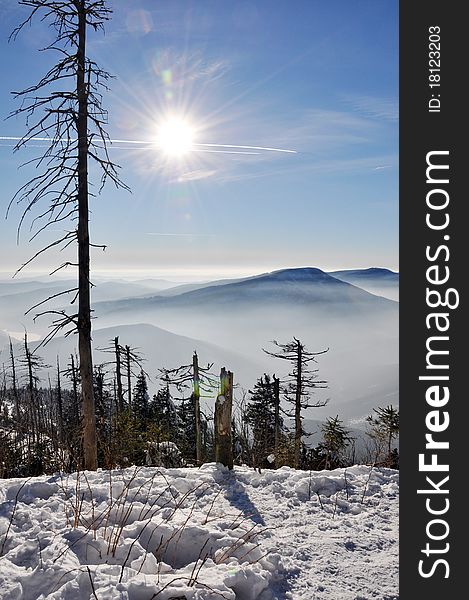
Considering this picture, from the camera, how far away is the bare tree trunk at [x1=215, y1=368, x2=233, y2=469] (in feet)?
22.6

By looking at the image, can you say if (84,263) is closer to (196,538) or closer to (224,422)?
(224,422)

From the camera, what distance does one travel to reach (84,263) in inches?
365

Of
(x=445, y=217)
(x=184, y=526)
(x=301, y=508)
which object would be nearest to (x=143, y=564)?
(x=184, y=526)

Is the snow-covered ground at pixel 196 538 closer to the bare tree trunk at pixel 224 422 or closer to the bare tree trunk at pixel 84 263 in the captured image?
the bare tree trunk at pixel 224 422

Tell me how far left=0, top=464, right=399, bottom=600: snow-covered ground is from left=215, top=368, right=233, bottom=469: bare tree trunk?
598 millimetres

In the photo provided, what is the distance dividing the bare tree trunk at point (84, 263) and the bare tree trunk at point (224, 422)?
3672mm

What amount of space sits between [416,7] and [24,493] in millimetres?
6968

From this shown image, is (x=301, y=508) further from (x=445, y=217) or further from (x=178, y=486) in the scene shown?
(x=445, y=217)

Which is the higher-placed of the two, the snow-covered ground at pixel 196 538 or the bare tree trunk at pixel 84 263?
the bare tree trunk at pixel 84 263

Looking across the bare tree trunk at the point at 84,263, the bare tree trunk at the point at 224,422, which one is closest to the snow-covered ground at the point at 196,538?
the bare tree trunk at the point at 224,422

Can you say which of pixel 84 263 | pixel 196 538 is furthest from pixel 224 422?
pixel 84 263

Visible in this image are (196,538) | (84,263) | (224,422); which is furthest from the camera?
(84,263)

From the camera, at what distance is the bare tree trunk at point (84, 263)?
29.1 ft

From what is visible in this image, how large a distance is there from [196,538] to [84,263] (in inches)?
261
